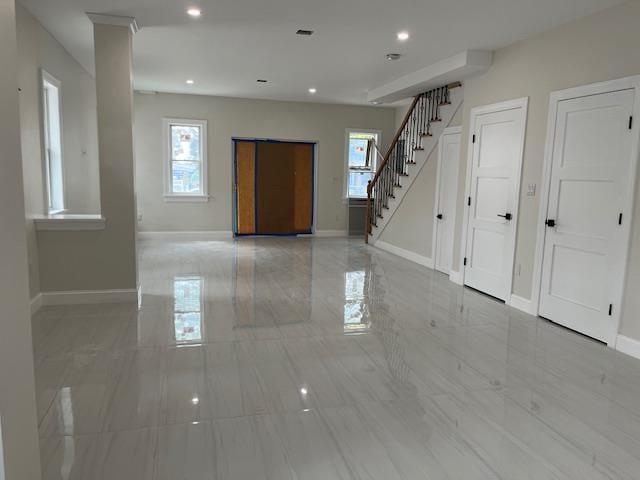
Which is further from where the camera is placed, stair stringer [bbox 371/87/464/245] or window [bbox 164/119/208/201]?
window [bbox 164/119/208/201]

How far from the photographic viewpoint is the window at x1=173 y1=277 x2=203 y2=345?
3896 mm

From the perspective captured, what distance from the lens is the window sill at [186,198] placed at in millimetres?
9289

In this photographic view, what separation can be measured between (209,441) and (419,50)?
4.88m

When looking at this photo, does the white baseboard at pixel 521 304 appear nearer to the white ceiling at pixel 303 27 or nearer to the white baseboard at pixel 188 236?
the white ceiling at pixel 303 27

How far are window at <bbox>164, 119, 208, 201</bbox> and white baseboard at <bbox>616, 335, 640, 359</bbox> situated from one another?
766cm

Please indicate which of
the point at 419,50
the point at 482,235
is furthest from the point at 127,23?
the point at 482,235

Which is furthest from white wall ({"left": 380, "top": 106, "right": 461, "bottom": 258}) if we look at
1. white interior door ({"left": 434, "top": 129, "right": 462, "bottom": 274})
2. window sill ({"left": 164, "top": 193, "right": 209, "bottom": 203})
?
window sill ({"left": 164, "top": 193, "right": 209, "bottom": 203})

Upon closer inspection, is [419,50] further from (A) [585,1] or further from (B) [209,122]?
(B) [209,122]

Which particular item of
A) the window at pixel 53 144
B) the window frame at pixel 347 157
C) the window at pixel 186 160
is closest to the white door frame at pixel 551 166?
the window at pixel 53 144

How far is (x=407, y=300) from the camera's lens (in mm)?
5230

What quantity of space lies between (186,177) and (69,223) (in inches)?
191

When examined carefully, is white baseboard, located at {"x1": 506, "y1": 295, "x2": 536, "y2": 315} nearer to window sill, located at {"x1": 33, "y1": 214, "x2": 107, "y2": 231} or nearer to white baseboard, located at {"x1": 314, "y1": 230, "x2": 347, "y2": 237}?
window sill, located at {"x1": 33, "y1": 214, "x2": 107, "y2": 231}

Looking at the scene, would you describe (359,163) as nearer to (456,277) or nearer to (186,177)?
A: (186,177)

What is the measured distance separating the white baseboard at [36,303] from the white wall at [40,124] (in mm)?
55
